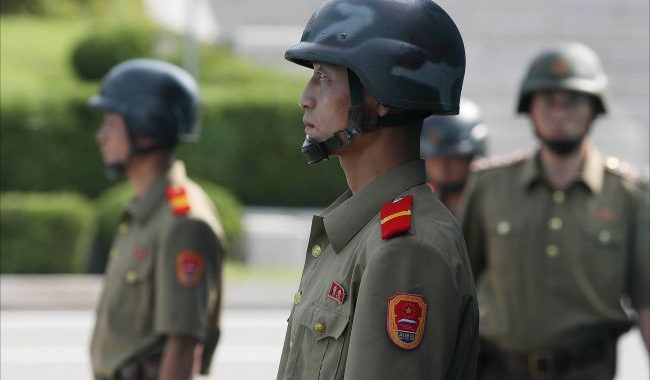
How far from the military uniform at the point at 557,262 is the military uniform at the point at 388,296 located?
9.17 feet

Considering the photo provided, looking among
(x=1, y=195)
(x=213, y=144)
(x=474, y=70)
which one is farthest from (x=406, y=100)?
(x=474, y=70)

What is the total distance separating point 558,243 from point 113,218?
1159cm

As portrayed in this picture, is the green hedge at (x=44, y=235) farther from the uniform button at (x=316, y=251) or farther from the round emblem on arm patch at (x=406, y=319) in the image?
the round emblem on arm patch at (x=406, y=319)

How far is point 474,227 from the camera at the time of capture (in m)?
6.11

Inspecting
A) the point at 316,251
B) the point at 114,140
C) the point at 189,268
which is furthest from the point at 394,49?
the point at 114,140

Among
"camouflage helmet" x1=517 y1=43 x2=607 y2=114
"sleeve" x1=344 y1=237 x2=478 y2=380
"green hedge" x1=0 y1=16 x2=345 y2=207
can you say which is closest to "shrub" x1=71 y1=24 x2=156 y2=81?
"green hedge" x1=0 y1=16 x2=345 y2=207

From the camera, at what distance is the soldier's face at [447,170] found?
7246 millimetres

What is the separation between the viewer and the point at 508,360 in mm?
5828

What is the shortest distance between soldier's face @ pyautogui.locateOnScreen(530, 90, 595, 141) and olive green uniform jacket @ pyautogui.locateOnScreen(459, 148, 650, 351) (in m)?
0.13

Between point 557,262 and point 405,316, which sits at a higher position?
point 405,316

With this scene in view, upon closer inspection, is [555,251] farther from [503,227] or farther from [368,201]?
[368,201]

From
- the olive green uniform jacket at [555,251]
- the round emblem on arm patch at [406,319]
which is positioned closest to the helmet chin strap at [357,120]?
the round emblem on arm patch at [406,319]

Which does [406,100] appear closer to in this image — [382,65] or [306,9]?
[382,65]

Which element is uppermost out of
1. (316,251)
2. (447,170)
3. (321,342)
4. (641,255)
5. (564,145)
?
(316,251)
